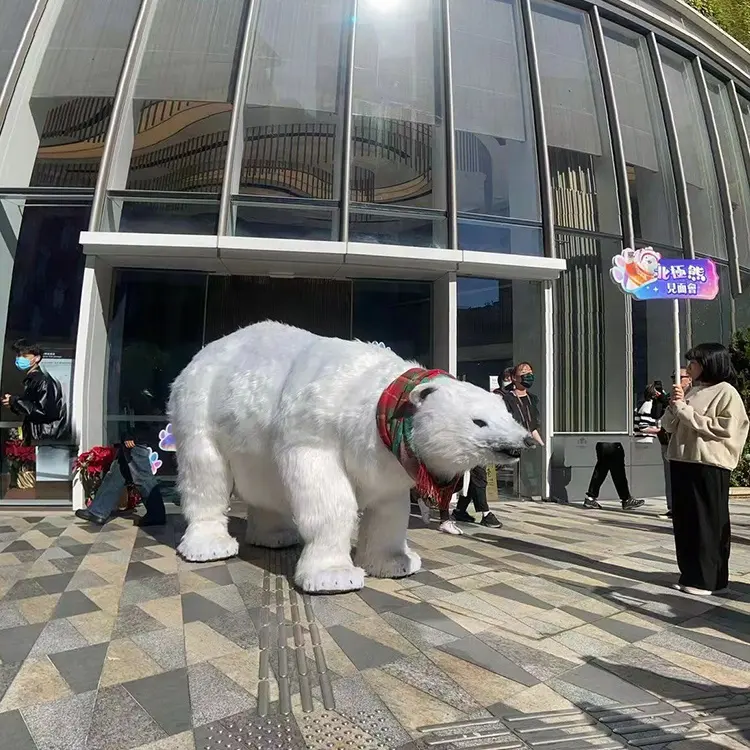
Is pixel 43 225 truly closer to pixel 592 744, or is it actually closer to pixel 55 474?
pixel 55 474

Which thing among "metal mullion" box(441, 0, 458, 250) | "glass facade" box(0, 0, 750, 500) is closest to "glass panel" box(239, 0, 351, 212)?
"glass facade" box(0, 0, 750, 500)

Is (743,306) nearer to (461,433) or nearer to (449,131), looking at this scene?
(449,131)

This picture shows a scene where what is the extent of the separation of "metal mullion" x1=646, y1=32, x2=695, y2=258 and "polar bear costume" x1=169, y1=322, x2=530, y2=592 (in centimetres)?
787

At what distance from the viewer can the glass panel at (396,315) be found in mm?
8414

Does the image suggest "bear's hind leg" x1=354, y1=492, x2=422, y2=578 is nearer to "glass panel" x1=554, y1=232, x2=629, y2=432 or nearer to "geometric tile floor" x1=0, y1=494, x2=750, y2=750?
"geometric tile floor" x1=0, y1=494, x2=750, y2=750

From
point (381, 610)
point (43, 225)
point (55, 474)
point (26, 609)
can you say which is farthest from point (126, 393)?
point (381, 610)

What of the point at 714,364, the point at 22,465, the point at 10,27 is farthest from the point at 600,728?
the point at 10,27

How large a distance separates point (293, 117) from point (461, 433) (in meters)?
6.48

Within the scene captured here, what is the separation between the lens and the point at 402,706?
2.14m

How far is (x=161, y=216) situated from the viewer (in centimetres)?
739

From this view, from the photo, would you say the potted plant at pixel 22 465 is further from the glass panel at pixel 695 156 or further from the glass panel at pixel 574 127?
the glass panel at pixel 695 156

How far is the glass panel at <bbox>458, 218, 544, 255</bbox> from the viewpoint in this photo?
26.2 feet

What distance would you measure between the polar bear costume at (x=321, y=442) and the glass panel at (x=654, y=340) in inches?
261

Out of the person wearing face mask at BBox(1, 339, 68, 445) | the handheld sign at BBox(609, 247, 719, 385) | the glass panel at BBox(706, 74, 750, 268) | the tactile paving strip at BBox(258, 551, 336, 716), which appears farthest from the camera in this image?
the glass panel at BBox(706, 74, 750, 268)
